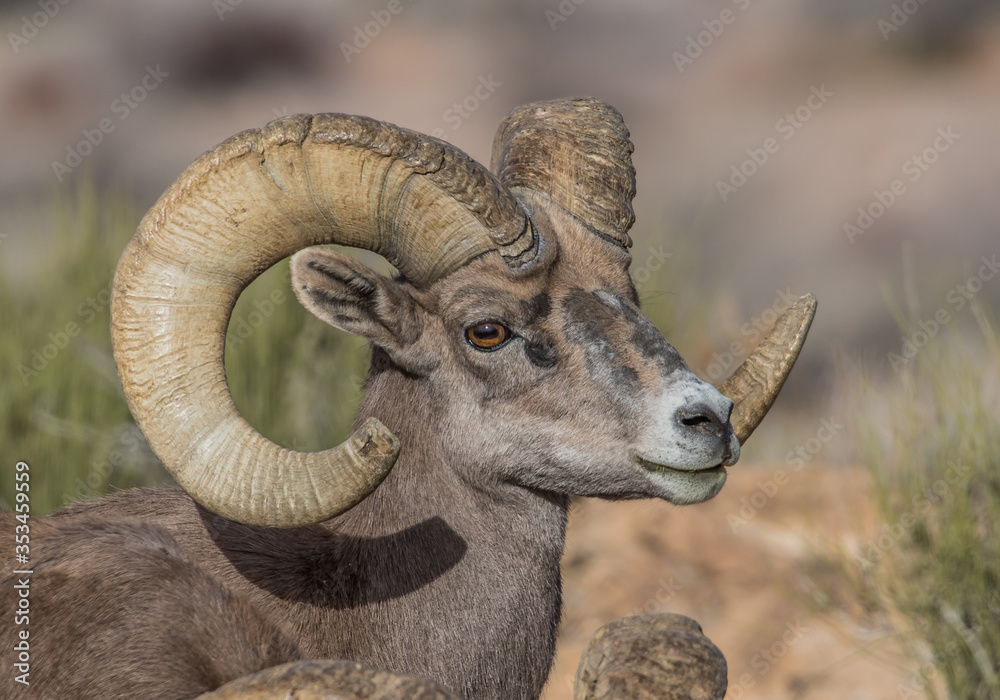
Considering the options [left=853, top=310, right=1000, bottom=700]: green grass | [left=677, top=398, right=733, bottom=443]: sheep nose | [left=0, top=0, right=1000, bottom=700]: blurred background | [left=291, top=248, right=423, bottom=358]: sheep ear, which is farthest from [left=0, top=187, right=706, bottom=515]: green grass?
[left=677, top=398, right=733, bottom=443]: sheep nose

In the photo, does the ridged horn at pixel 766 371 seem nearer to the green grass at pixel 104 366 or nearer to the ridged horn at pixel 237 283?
the ridged horn at pixel 237 283

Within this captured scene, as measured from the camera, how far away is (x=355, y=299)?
4879mm

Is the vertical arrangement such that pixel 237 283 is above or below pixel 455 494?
above

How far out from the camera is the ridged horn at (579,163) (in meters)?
5.55

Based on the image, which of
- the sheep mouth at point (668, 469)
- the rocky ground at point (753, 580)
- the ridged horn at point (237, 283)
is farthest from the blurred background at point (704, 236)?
the sheep mouth at point (668, 469)

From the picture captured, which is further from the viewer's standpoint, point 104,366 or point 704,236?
point 704,236

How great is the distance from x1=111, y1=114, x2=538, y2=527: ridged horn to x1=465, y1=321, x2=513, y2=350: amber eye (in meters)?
0.67

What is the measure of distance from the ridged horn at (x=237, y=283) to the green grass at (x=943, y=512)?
4287 mm

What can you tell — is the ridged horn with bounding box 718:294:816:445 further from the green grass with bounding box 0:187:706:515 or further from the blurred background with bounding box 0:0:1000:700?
the green grass with bounding box 0:187:706:515

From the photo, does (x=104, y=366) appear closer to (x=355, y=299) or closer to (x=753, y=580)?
(x=355, y=299)

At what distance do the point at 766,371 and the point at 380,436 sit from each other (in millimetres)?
2174

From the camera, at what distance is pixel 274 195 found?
435 cm

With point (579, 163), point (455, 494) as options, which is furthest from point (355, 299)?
point (579, 163)

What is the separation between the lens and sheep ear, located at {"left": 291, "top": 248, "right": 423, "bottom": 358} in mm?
4707
